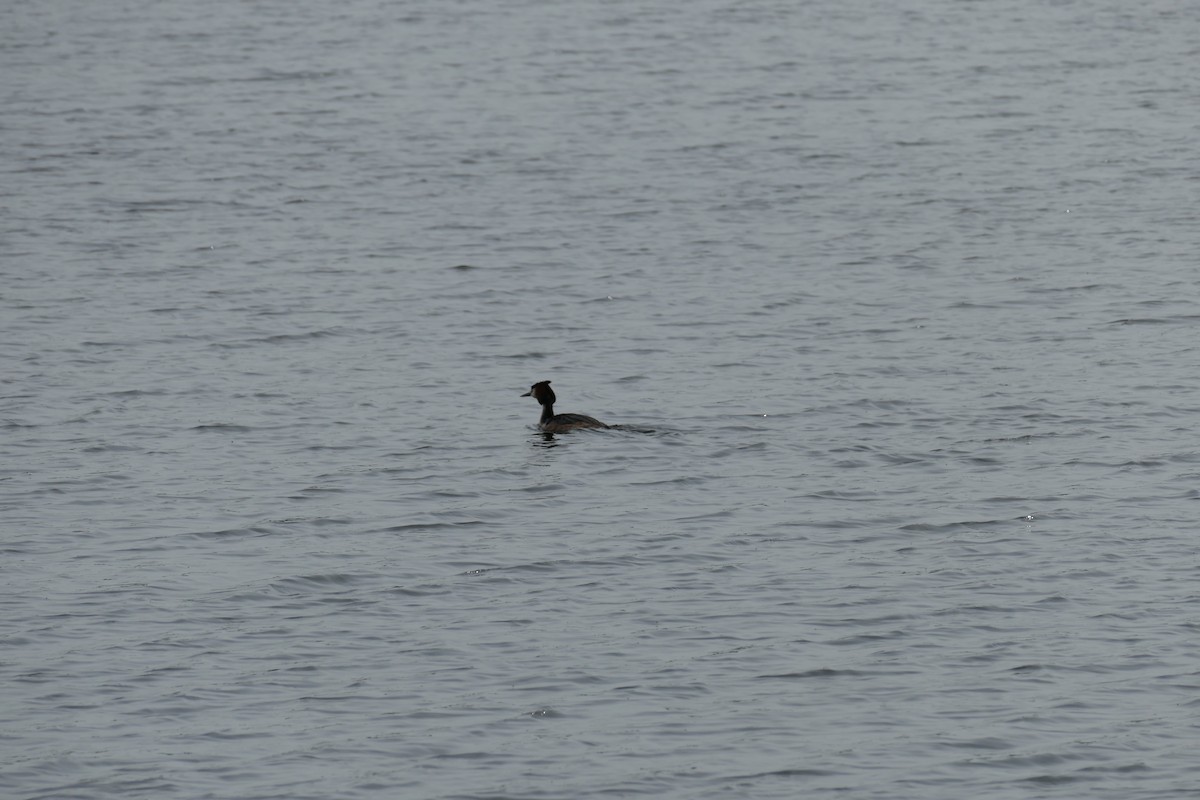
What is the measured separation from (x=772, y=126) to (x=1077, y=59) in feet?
35.1

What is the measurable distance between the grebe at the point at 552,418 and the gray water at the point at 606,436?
187 mm

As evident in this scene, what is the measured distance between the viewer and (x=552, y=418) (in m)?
23.8

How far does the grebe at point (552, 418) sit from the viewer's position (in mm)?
23438

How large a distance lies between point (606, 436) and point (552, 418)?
730mm

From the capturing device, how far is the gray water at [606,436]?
15.0 meters

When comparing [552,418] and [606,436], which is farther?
[552,418]

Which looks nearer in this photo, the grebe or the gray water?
the gray water

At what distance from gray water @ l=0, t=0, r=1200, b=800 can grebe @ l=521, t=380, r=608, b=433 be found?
187mm

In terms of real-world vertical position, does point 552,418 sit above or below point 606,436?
above

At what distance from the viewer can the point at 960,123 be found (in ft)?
141

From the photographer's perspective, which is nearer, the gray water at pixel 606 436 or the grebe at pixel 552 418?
the gray water at pixel 606 436

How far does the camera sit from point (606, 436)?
2352 centimetres

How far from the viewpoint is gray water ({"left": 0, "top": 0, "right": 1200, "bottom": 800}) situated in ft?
49.1

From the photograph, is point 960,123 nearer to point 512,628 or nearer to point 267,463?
point 267,463
